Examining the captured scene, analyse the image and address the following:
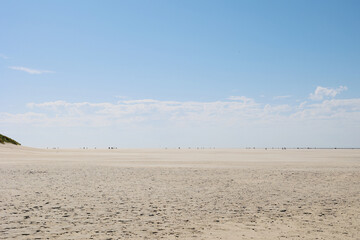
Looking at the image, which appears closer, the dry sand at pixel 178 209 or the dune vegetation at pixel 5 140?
the dry sand at pixel 178 209

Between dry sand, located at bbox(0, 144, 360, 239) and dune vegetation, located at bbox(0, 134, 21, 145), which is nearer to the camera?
dry sand, located at bbox(0, 144, 360, 239)

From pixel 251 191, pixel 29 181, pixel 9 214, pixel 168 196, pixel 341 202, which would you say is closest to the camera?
pixel 9 214

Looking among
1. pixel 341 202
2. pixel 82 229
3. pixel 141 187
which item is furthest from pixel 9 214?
pixel 341 202

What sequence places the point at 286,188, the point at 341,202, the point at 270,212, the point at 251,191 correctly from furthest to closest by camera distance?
the point at 286,188 → the point at 251,191 → the point at 341,202 → the point at 270,212

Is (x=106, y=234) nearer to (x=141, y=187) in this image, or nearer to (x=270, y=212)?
(x=270, y=212)

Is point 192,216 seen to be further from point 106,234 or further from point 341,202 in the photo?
point 341,202

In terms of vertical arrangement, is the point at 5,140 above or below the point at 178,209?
above

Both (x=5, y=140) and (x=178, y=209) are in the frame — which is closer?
(x=178, y=209)

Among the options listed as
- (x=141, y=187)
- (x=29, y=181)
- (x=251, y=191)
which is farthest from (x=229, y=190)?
(x=29, y=181)

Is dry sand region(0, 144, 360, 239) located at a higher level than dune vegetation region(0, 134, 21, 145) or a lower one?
lower

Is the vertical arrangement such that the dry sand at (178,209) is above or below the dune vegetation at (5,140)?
below

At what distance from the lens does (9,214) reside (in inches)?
435

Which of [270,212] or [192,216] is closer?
[192,216]

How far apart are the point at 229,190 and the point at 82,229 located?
32.1ft
